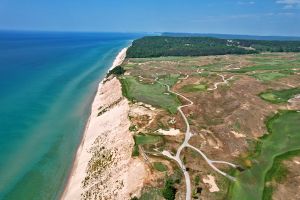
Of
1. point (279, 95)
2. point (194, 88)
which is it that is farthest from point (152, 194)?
point (279, 95)

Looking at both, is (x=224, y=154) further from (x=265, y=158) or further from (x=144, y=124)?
(x=144, y=124)

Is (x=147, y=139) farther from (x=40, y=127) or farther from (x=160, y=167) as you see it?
(x=40, y=127)

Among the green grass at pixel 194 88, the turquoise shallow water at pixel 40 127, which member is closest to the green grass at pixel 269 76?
the green grass at pixel 194 88

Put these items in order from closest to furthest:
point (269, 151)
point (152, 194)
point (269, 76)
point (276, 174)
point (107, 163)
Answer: point (152, 194) → point (276, 174) → point (107, 163) → point (269, 151) → point (269, 76)

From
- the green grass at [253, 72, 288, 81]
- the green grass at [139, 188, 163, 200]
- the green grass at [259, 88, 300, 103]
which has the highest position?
the green grass at [253, 72, 288, 81]

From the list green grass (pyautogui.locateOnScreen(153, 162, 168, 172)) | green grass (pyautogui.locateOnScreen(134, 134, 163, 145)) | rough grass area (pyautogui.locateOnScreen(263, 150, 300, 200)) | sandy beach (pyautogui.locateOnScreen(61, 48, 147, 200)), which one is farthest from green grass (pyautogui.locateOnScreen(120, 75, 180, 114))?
rough grass area (pyautogui.locateOnScreen(263, 150, 300, 200))

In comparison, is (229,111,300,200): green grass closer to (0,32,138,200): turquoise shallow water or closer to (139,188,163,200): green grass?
(139,188,163,200): green grass
